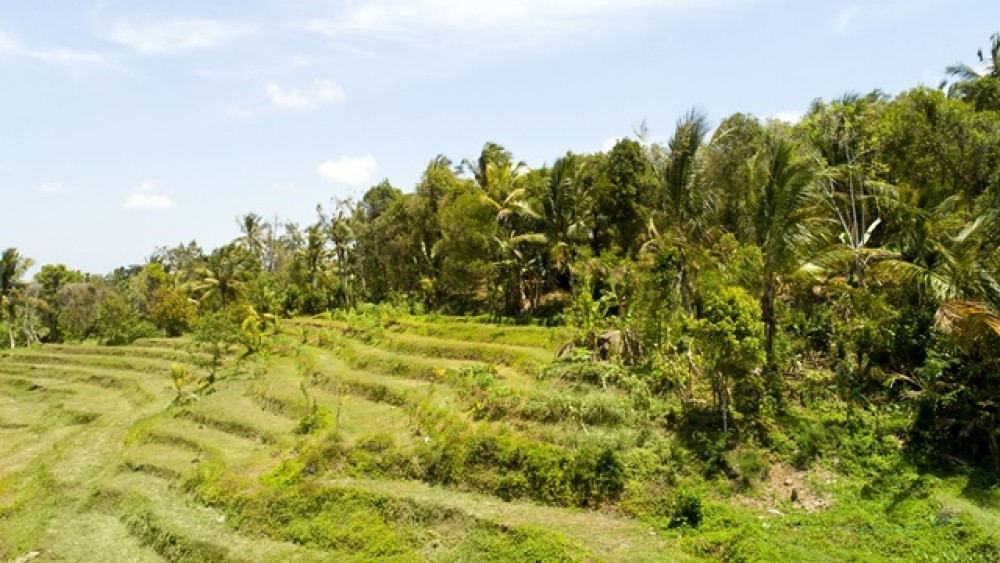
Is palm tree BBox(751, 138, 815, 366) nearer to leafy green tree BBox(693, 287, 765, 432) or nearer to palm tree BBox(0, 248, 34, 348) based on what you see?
leafy green tree BBox(693, 287, 765, 432)

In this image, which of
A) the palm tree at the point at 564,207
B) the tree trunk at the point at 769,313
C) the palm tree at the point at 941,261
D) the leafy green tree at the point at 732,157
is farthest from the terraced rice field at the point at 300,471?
the leafy green tree at the point at 732,157

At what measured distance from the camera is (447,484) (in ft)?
39.2

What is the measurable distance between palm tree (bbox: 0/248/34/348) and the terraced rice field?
2344 cm

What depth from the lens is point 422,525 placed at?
10844 mm

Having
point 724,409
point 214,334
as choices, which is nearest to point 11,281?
point 214,334

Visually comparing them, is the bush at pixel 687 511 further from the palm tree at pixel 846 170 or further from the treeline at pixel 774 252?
the palm tree at pixel 846 170

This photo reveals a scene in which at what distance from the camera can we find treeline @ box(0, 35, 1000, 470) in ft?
36.0

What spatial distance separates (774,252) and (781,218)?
0.67 meters

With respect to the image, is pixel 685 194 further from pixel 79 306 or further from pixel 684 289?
pixel 79 306

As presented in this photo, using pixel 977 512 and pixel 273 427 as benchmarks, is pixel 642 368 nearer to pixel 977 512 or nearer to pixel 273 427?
pixel 977 512

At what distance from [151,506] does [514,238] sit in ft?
47.6

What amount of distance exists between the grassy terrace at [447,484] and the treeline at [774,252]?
1545mm

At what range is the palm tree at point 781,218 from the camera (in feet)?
40.1

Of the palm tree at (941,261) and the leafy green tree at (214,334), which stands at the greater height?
the palm tree at (941,261)
